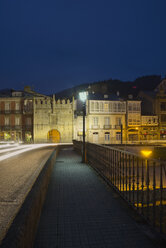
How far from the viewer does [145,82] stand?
127438 mm

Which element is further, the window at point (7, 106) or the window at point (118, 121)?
the window at point (7, 106)

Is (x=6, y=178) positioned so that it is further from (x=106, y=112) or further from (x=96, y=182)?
(x=106, y=112)

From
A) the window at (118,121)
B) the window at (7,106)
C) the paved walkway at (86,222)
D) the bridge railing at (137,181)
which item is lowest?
the paved walkway at (86,222)

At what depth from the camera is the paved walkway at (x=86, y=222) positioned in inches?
132

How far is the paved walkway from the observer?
3.36 m

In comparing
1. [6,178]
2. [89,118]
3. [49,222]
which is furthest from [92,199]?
[89,118]

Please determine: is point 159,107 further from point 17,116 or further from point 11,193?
point 11,193

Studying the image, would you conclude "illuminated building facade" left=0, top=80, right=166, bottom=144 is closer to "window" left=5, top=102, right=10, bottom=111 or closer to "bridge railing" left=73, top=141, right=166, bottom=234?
"window" left=5, top=102, right=10, bottom=111

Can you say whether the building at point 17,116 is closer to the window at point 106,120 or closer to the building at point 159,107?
the window at point 106,120

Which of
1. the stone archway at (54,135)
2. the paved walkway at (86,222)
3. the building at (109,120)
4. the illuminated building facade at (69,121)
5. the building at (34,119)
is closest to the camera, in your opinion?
the paved walkway at (86,222)

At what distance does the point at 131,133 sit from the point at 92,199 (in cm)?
4160

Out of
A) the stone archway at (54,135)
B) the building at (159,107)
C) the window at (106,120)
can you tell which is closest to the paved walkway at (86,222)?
the window at (106,120)

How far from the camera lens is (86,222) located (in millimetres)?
4117

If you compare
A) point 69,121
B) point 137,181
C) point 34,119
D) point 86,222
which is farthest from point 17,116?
point 137,181
